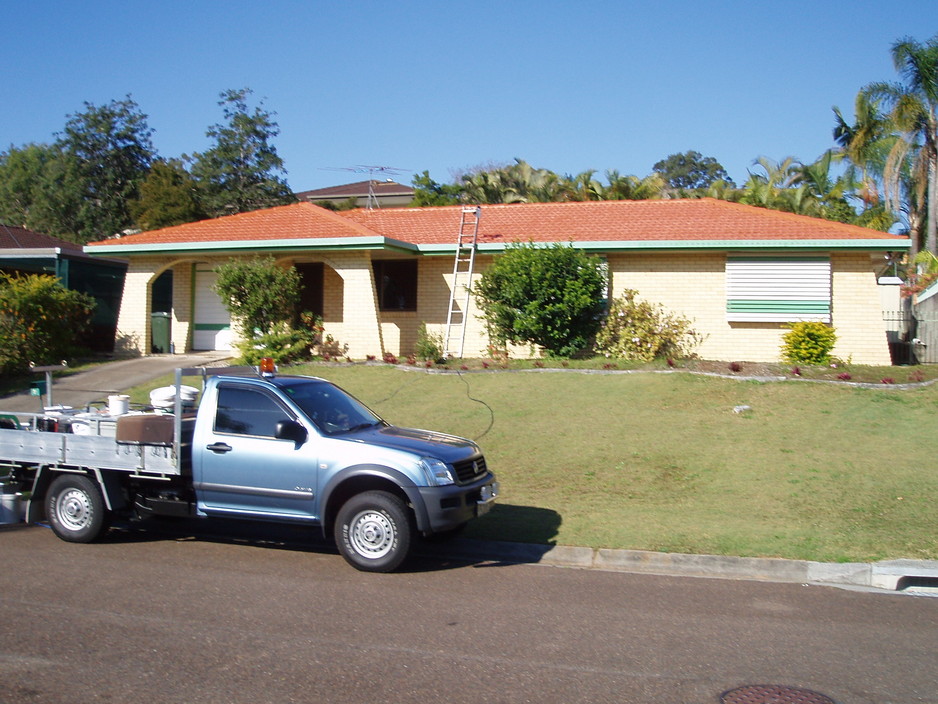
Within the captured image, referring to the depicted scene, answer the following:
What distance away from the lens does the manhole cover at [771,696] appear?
4949mm

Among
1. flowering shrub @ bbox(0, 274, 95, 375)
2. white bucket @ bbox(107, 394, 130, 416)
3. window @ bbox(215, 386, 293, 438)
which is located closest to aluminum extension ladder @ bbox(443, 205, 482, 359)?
flowering shrub @ bbox(0, 274, 95, 375)

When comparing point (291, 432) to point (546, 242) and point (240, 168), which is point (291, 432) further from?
point (240, 168)

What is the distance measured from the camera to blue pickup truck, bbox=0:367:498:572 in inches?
306

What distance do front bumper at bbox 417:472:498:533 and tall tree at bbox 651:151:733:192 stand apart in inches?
3233

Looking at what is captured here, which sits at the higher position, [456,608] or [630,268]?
[630,268]

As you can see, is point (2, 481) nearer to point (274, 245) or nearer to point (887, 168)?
point (274, 245)

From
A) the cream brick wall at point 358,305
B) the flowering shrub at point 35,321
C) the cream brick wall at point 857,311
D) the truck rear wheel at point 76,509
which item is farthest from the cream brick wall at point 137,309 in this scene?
the cream brick wall at point 857,311

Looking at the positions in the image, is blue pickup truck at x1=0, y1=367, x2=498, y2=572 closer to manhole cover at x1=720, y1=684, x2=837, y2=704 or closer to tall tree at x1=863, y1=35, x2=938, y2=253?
manhole cover at x1=720, y1=684, x2=837, y2=704

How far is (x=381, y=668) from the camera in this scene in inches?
211

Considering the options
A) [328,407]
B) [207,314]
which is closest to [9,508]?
[328,407]

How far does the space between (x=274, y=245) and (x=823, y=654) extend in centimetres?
1598

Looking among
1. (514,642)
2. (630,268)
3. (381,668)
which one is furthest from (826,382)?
(381,668)

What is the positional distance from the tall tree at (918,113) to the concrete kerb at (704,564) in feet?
97.3

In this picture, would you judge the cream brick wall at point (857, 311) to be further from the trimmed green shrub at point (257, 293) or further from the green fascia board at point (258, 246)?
the trimmed green shrub at point (257, 293)
